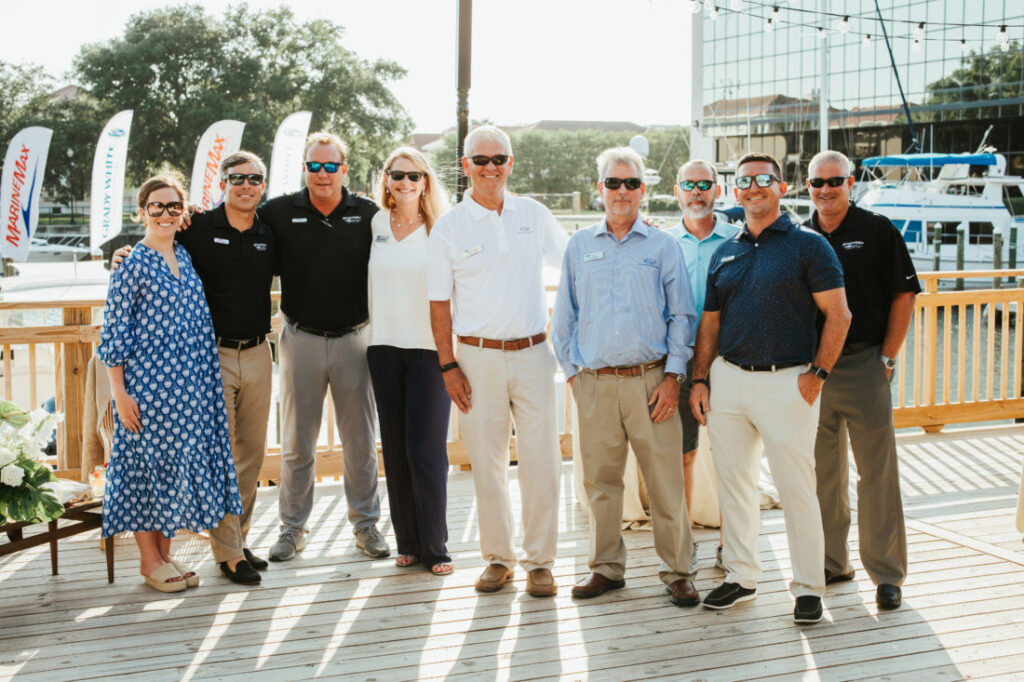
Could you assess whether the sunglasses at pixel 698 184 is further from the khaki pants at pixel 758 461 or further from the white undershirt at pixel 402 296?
the white undershirt at pixel 402 296

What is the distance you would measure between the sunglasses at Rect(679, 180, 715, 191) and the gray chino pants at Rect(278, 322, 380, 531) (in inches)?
62.4

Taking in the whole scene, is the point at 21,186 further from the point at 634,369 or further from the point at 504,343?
the point at 634,369

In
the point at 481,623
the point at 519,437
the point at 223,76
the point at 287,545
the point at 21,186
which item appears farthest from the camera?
the point at 223,76

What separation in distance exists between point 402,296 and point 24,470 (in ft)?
5.34

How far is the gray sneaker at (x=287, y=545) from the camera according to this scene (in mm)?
4270

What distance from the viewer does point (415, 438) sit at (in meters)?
4.04

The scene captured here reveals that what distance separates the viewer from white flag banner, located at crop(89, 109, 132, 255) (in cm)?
→ 1917

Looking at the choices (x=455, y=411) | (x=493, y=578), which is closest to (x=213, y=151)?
(x=455, y=411)

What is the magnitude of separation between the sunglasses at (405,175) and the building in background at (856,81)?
27.5m

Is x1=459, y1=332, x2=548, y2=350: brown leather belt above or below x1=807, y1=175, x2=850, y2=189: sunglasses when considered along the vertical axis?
below

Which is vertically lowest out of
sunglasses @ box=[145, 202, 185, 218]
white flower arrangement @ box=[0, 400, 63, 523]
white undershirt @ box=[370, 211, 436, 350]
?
white flower arrangement @ box=[0, 400, 63, 523]

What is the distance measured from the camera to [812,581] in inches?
136

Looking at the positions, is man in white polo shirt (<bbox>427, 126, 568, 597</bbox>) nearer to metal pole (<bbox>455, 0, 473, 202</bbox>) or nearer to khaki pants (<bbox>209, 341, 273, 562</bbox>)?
khaki pants (<bbox>209, 341, 273, 562</bbox>)

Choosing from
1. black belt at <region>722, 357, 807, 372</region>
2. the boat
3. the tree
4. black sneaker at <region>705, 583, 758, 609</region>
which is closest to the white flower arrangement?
black sneaker at <region>705, 583, 758, 609</region>
